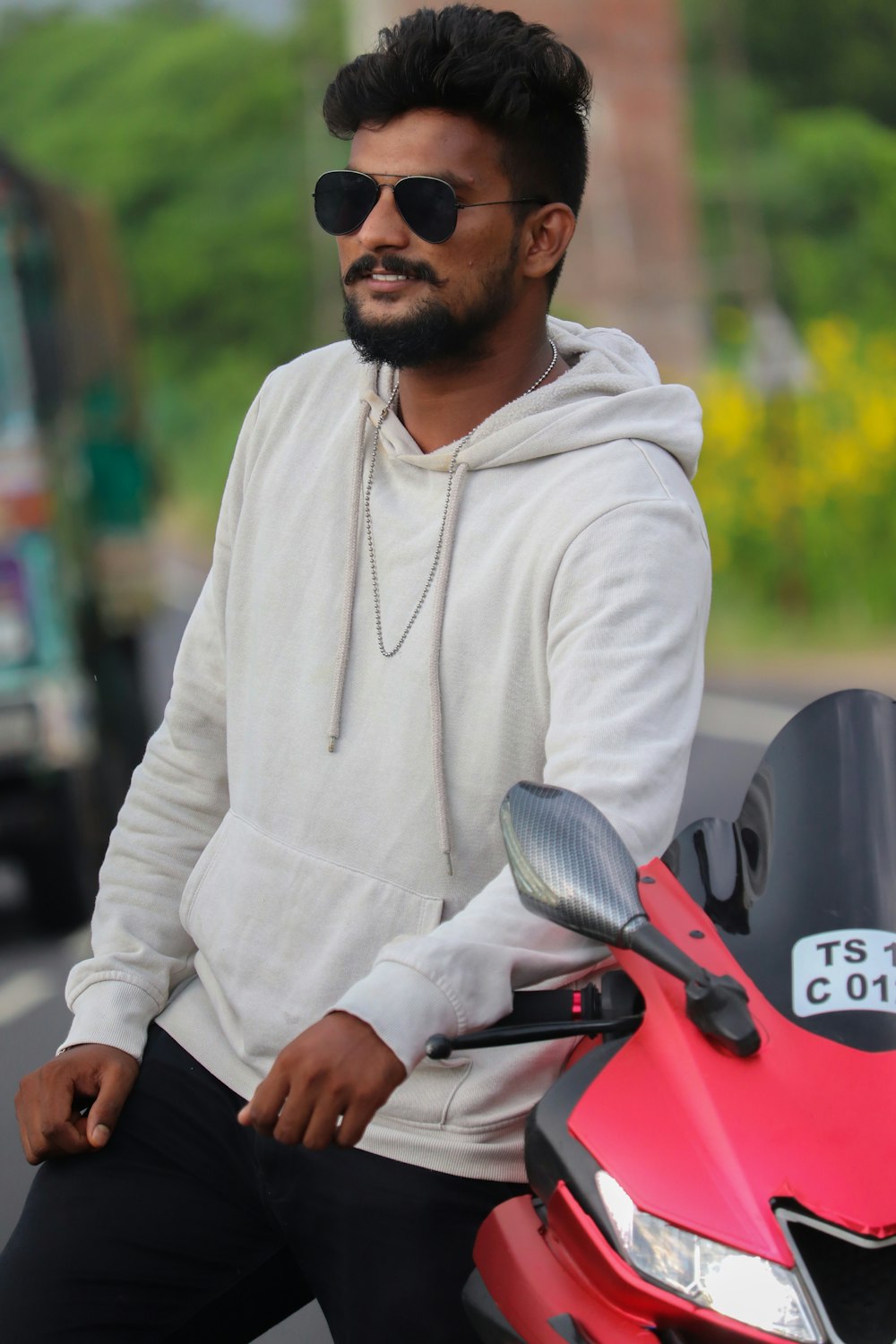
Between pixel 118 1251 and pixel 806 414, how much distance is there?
13.3m

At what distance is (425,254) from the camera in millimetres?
2400

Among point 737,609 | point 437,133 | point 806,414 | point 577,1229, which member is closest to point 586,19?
point 806,414

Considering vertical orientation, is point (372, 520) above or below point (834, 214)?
above

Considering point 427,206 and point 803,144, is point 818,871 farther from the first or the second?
point 803,144

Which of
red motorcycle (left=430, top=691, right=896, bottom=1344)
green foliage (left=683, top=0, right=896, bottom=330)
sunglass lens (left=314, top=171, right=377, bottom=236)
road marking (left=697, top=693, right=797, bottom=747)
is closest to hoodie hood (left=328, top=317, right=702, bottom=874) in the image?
sunglass lens (left=314, top=171, right=377, bottom=236)

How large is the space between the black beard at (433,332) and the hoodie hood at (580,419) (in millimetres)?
90

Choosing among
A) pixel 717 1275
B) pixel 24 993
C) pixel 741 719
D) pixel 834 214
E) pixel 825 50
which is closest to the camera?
pixel 717 1275

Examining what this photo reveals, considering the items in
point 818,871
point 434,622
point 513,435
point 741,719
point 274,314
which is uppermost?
point 513,435

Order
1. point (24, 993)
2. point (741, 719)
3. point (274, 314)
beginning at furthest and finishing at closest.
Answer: point (274, 314) → point (741, 719) → point (24, 993)

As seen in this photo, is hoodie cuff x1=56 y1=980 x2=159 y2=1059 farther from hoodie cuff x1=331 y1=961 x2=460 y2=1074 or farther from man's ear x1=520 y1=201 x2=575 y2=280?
man's ear x1=520 y1=201 x2=575 y2=280

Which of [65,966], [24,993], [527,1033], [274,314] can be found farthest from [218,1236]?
[274,314]

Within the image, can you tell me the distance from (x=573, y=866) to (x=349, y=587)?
750mm

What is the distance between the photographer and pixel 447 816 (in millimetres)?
2254

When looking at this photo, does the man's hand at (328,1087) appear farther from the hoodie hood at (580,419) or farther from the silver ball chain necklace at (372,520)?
the hoodie hood at (580,419)
